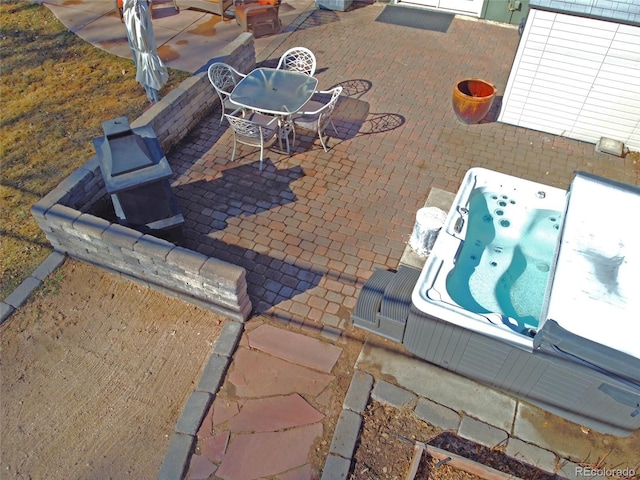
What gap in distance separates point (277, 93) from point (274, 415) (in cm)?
495

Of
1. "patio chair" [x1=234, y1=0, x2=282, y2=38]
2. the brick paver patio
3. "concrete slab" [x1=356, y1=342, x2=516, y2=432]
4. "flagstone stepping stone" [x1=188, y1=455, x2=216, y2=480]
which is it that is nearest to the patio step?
"concrete slab" [x1=356, y1=342, x2=516, y2=432]

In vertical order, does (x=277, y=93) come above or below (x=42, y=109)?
above

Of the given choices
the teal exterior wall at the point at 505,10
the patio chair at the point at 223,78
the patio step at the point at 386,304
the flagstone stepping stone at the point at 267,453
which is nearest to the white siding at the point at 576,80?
the teal exterior wall at the point at 505,10

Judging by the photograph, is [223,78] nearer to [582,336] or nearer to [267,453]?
[267,453]

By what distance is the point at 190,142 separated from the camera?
8086 millimetres

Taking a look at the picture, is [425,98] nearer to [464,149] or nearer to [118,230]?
[464,149]

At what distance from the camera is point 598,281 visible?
14.8 feet

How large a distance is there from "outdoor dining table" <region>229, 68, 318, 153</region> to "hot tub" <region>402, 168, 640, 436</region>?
9.91ft

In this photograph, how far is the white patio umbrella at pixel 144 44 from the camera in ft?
23.4

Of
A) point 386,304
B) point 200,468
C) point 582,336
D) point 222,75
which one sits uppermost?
point 582,336

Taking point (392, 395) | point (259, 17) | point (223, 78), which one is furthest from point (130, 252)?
point (259, 17)

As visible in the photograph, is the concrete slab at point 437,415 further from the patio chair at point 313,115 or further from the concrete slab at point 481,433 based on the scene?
the patio chair at point 313,115

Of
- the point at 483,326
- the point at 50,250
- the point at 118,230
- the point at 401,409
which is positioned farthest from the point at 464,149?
the point at 50,250

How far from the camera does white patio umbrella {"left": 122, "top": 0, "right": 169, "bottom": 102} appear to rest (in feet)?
23.4
